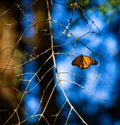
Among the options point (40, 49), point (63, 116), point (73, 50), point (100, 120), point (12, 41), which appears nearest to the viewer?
point (73, 50)

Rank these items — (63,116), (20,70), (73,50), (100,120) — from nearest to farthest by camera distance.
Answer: (73,50), (20,70), (63,116), (100,120)

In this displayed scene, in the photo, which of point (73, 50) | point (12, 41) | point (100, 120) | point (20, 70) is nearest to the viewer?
point (73, 50)

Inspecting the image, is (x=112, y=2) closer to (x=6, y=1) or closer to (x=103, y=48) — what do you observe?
(x=6, y=1)

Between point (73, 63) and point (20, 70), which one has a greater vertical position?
point (73, 63)

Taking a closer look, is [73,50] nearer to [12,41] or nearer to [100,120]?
[12,41]

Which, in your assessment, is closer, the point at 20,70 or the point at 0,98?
the point at 20,70

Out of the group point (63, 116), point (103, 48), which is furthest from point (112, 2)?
point (103, 48)

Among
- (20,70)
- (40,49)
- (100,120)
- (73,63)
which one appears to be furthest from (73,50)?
(100,120)

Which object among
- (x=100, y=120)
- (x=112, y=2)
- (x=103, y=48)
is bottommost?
(x=100, y=120)

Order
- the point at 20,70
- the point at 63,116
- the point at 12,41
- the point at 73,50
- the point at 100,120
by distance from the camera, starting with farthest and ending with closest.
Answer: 1. the point at 100,120
2. the point at 63,116
3. the point at 12,41
4. the point at 20,70
5. the point at 73,50
